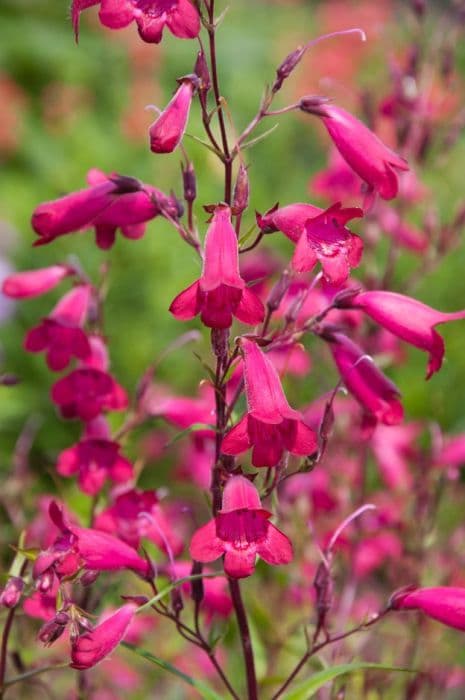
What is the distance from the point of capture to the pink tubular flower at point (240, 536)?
5.05 feet

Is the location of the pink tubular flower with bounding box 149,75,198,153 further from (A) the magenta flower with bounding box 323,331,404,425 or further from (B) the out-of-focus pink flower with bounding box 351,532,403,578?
(B) the out-of-focus pink flower with bounding box 351,532,403,578

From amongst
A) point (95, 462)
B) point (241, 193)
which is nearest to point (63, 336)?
point (95, 462)

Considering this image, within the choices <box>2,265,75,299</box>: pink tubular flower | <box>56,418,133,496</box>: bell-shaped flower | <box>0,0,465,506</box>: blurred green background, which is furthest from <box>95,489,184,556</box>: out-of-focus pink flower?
<box>2,265,75,299</box>: pink tubular flower

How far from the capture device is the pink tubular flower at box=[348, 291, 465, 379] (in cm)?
173

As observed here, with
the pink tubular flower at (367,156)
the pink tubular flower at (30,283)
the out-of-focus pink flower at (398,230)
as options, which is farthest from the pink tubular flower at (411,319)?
the out-of-focus pink flower at (398,230)

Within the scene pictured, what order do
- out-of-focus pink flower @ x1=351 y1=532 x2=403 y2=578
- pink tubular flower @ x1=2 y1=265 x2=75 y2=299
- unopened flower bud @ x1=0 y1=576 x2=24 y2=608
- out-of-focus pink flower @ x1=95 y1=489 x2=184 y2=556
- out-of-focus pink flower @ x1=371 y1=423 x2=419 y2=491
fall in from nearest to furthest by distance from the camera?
1. unopened flower bud @ x1=0 y1=576 x2=24 y2=608
2. out-of-focus pink flower @ x1=95 y1=489 x2=184 y2=556
3. pink tubular flower @ x1=2 y1=265 x2=75 y2=299
4. out-of-focus pink flower @ x1=351 y1=532 x2=403 y2=578
5. out-of-focus pink flower @ x1=371 y1=423 x2=419 y2=491

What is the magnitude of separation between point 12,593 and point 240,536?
356 millimetres

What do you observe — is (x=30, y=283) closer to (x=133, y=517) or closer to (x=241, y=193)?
(x=133, y=517)

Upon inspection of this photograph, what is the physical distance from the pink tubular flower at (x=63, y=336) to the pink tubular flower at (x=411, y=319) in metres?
0.59

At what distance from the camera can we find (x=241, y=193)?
5.29 ft

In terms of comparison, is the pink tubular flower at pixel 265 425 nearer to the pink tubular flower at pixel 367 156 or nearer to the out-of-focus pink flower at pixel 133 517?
the pink tubular flower at pixel 367 156

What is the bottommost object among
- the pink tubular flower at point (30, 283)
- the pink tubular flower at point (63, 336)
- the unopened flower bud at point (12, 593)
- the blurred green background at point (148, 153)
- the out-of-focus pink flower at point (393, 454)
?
the blurred green background at point (148, 153)

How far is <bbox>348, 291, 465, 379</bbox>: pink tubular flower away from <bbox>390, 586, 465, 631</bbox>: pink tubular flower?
34 cm

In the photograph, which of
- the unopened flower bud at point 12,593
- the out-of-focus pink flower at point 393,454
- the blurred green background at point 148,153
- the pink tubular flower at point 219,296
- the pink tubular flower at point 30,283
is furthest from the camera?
the blurred green background at point 148,153
